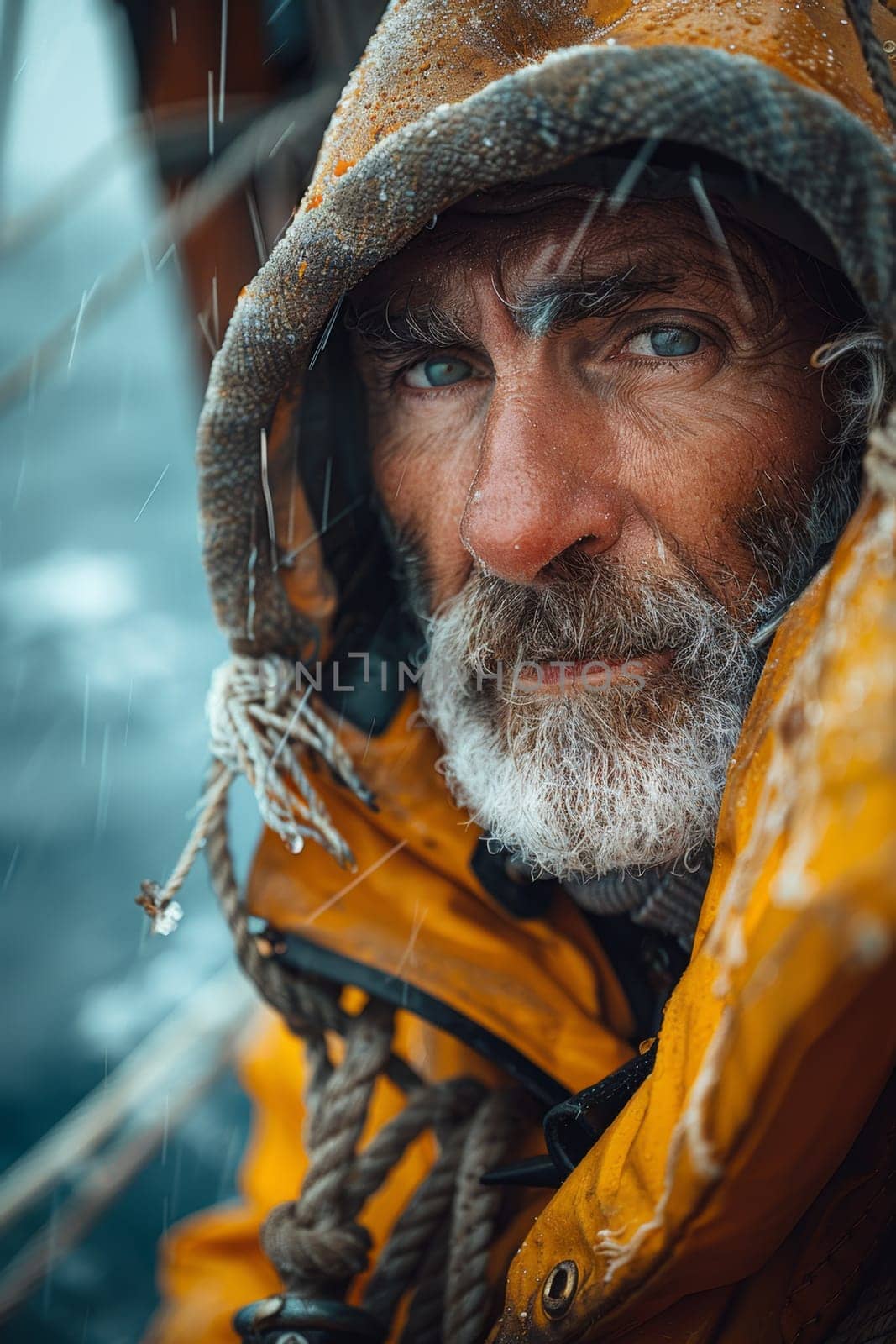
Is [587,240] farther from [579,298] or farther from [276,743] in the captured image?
[276,743]

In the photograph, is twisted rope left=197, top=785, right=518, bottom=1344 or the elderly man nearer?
the elderly man

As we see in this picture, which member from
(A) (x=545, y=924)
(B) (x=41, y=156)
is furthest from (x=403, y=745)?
(B) (x=41, y=156)

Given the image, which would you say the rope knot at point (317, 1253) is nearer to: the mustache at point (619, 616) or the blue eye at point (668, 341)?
the mustache at point (619, 616)

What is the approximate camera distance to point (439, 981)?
137cm

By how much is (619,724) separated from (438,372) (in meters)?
0.55

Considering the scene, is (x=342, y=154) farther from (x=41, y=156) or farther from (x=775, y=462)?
(x=41, y=156)

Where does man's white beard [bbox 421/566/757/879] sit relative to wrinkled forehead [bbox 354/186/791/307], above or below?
below

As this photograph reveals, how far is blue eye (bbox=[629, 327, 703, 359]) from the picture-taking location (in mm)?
1159

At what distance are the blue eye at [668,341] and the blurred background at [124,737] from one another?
1.37 metres

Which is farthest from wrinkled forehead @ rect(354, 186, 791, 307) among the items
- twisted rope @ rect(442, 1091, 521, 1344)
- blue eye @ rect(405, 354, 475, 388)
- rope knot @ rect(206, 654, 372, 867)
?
twisted rope @ rect(442, 1091, 521, 1344)

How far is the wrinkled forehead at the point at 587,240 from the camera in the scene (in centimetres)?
110

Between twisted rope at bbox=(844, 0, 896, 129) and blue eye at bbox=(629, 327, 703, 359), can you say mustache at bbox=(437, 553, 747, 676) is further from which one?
twisted rope at bbox=(844, 0, 896, 129)

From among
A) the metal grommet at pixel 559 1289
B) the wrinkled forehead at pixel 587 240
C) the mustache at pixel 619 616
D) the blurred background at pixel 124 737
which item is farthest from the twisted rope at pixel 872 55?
the blurred background at pixel 124 737

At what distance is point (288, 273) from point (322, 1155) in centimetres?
117
